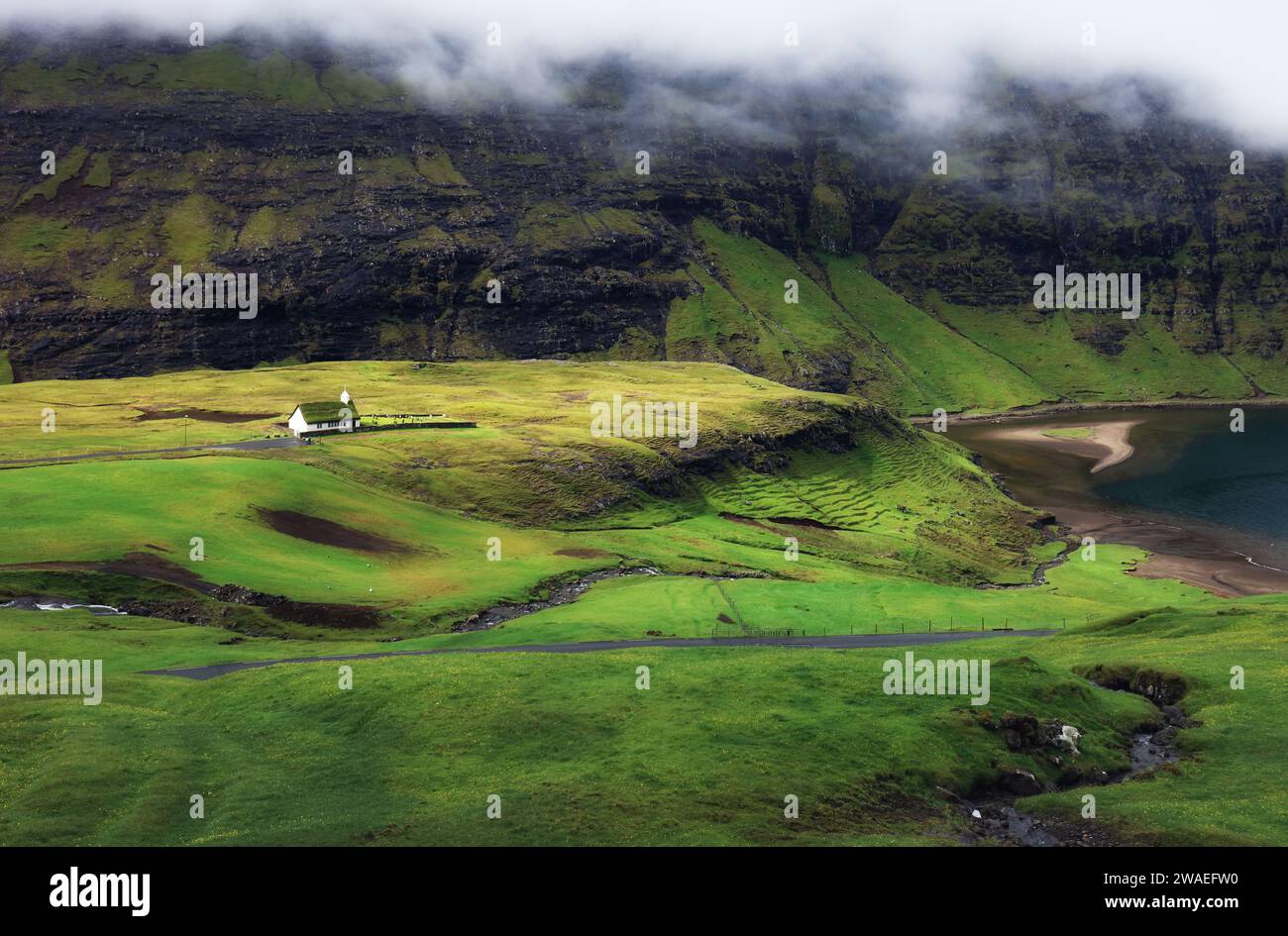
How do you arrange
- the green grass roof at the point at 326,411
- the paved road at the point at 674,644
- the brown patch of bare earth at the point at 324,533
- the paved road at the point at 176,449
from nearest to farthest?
the paved road at the point at 674,644, the brown patch of bare earth at the point at 324,533, the paved road at the point at 176,449, the green grass roof at the point at 326,411

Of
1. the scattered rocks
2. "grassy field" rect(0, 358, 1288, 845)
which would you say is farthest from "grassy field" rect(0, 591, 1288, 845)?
the scattered rocks

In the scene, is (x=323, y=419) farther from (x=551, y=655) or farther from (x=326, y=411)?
(x=551, y=655)

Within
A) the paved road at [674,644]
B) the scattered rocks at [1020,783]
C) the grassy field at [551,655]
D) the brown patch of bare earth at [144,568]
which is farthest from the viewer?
the brown patch of bare earth at [144,568]

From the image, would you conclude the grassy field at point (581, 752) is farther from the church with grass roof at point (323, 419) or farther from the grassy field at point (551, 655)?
the church with grass roof at point (323, 419)

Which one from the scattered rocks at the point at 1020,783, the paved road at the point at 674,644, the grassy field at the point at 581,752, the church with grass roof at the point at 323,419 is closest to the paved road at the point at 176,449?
the church with grass roof at the point at 323,419

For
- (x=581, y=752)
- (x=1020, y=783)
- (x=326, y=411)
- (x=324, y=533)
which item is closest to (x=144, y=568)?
(x=324, y=533)
